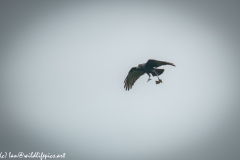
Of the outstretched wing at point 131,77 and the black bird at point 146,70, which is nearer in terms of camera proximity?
the black bird at point 146,70

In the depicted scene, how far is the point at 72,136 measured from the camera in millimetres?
69938

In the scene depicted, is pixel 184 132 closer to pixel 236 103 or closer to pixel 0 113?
pixel 236 103

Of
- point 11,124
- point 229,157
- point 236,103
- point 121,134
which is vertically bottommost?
point 229,157

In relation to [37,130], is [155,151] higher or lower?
lower

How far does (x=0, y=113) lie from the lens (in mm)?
78938

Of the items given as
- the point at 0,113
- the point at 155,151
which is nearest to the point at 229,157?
the point at 155,151

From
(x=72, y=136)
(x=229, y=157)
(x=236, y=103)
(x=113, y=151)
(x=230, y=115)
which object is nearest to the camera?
(x=229, y=157)

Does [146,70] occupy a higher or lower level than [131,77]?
lower

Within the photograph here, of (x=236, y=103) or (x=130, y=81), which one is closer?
(x=130, y=81)

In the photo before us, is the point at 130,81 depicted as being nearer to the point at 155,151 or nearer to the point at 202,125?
the point at 155,151

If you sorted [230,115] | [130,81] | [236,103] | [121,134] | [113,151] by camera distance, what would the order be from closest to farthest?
[130,81] < [113,151] < [121,134] < [230,115] < [236,103]

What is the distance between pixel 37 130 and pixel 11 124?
20.3 feet

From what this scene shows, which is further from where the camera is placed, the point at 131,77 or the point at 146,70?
the point at 131,77

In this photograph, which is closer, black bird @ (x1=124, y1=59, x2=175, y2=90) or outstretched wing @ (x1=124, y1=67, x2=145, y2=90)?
black bird @ (x1=124, y1=59, x2=175, y2=90)
